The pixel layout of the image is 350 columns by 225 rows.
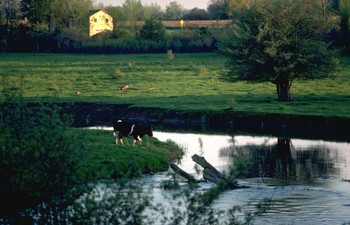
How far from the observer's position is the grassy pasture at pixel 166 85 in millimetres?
56156

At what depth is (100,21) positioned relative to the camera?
440ft

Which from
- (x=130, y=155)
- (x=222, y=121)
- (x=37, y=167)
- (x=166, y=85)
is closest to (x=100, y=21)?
(x=166, y=85)

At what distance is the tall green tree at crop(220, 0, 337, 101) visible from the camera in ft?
187

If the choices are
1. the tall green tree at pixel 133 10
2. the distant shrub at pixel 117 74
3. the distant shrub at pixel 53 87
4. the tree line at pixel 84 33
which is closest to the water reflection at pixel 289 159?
the distant shrub at pixel 53 87

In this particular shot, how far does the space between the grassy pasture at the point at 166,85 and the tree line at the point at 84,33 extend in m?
7.17

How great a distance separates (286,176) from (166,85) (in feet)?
132

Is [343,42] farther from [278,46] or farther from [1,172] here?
[1,172]

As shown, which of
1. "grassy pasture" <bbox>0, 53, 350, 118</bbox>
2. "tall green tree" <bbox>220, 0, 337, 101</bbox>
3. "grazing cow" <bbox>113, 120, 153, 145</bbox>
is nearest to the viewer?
"grazing cow" <bbox>113, 120, 153, 145</bbox>

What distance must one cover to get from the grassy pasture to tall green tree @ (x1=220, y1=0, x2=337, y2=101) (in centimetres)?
238

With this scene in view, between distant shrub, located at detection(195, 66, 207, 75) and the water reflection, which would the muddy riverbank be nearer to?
the water reflection

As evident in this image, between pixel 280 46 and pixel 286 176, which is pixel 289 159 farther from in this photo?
pixel 280 46

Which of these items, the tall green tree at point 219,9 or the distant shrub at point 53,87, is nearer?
the distant shrub at point 53,87

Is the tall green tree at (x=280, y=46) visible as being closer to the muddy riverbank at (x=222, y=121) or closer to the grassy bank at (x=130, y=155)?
the muddy riverbank at (x=222, y=121)

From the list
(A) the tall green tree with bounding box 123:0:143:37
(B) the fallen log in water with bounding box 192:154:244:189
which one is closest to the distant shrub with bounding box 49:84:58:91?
(B) the fallen log in water with bounding box 192:154:244:189
